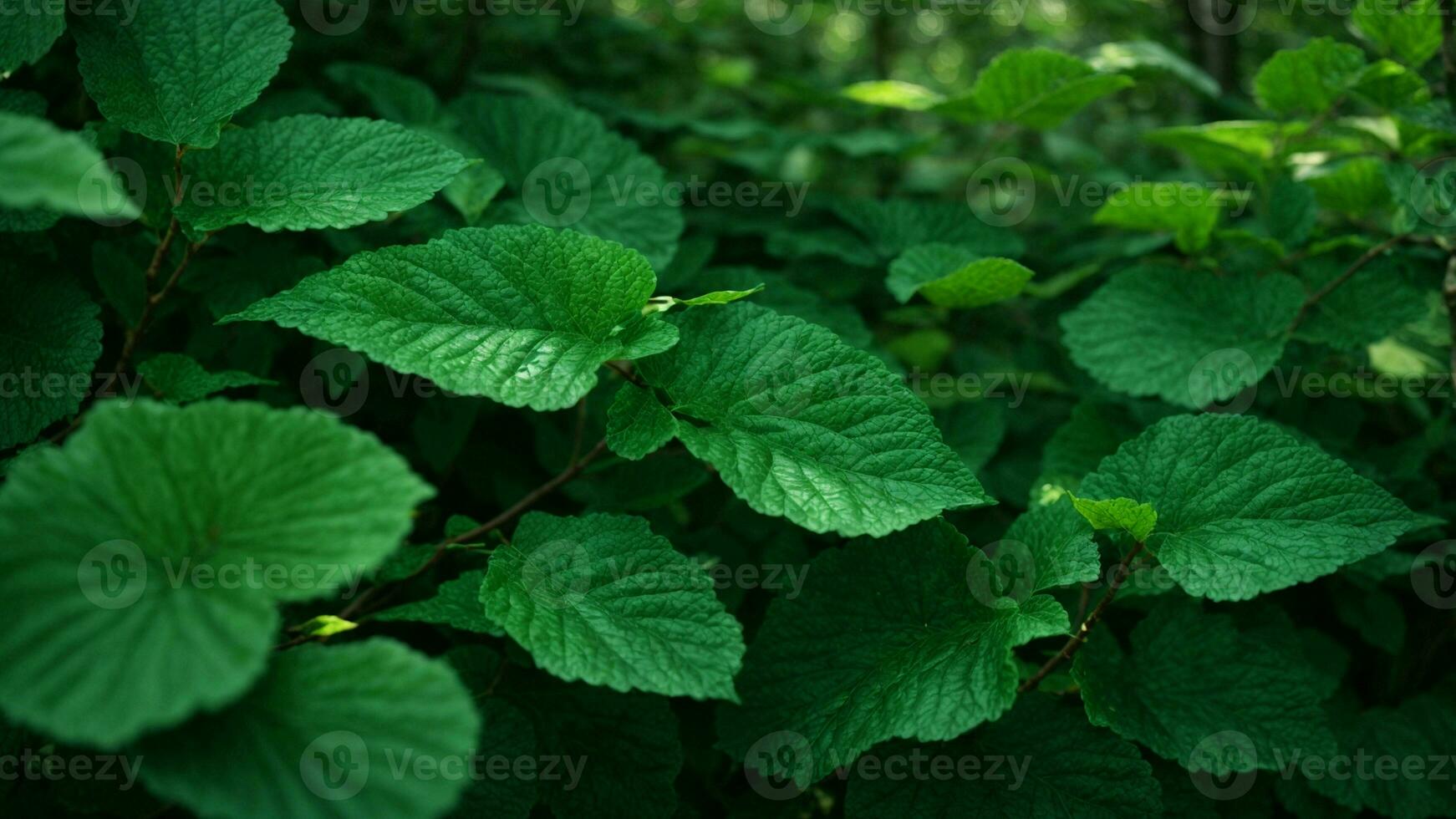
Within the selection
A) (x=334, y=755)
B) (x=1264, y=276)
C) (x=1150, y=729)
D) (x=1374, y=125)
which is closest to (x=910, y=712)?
(x=1150, y=729)

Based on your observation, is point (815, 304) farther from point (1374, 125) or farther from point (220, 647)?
point (1374, 125)
